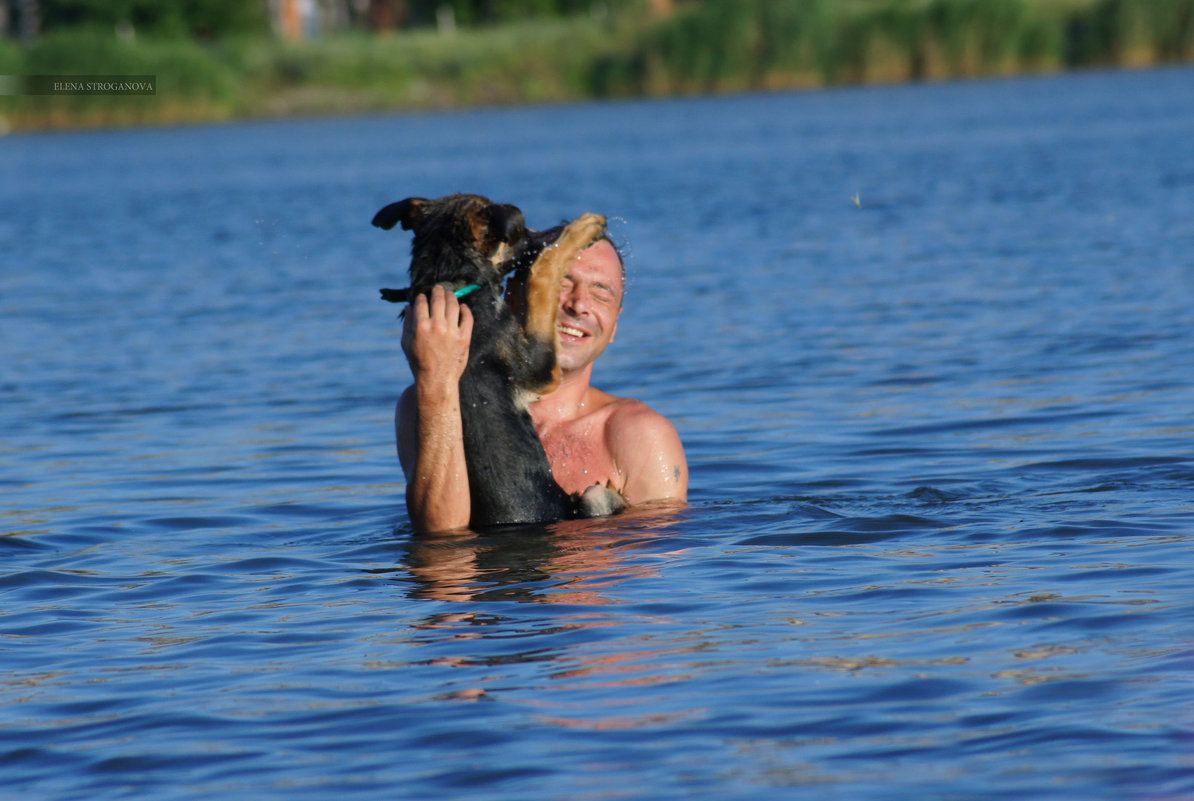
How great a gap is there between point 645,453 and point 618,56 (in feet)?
180

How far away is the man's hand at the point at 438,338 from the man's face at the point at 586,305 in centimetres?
94

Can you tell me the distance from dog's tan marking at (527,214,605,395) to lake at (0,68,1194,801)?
2.97ft

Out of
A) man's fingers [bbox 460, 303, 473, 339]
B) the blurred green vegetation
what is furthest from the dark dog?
the blurred green vegetation

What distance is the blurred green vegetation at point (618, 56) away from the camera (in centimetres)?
Answer: 5441

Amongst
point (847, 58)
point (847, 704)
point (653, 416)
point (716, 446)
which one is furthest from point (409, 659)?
point (847, 58)

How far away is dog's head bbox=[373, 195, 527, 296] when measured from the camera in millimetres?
6559

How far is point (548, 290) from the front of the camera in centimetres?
677

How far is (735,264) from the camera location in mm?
18828

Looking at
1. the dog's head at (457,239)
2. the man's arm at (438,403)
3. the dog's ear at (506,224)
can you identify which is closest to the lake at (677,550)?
the man's arm at (438,403)

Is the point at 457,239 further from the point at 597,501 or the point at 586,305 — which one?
the point at 597,501

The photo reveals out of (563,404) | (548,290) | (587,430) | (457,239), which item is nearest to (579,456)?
(587,430)

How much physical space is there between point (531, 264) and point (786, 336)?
710cm

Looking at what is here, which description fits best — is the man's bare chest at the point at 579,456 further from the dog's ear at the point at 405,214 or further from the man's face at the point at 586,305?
the dog's ear at the point at 405,214

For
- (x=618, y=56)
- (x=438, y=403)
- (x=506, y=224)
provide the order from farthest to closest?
1. (x=618, y=56)
2. (x=506, y=224)
3. (x=438, y=403)
